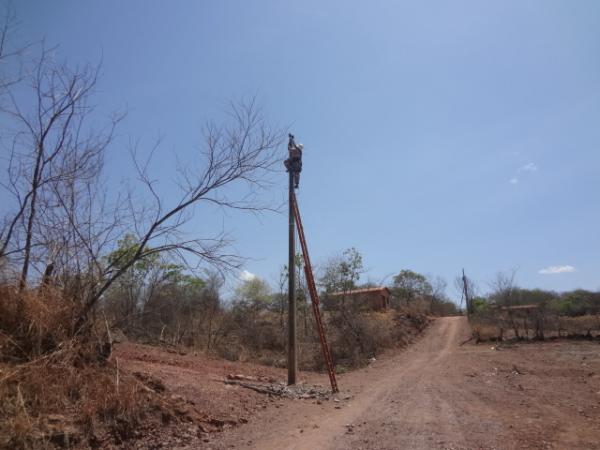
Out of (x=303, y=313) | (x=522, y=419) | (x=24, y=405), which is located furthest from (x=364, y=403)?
(x=303, y=313)

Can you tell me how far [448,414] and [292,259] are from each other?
5.75 m

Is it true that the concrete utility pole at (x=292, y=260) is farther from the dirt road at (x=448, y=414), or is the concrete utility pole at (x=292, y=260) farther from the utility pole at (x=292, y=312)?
the dirt road at (x=448, y=414)

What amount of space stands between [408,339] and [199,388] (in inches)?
834

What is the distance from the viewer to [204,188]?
769 centimetres

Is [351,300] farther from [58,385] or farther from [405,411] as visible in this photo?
[58,385]

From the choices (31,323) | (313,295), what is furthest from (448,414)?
(31,323)

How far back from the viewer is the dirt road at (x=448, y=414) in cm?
566

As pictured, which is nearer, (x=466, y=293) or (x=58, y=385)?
(x=58, y=385)

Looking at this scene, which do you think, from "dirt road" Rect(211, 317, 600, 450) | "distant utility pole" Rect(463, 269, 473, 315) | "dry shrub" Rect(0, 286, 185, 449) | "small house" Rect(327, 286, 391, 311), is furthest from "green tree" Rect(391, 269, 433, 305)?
"dry shrub" Rect(0, 286, 185, 449)

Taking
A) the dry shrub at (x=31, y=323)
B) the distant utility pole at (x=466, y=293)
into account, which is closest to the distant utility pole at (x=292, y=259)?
the dry shrub at (x=31, y=323)

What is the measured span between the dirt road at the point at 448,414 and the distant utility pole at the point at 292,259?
A: 5.47 feet

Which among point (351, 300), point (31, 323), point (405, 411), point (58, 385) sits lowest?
point (405, 411)

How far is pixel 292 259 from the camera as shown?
11.5 meters

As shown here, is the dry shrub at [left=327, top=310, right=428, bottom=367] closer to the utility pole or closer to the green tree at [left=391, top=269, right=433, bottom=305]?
the utility pole
